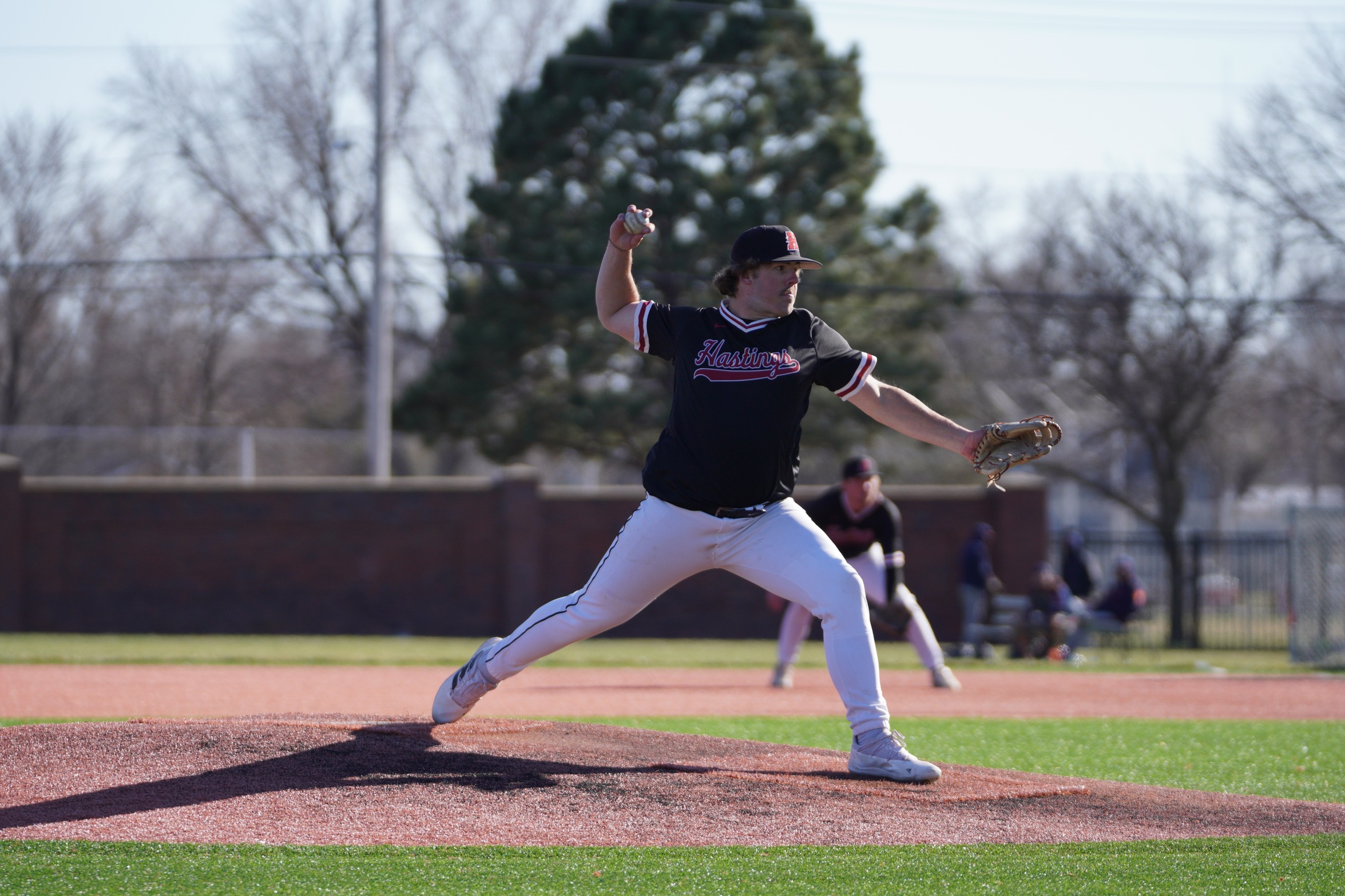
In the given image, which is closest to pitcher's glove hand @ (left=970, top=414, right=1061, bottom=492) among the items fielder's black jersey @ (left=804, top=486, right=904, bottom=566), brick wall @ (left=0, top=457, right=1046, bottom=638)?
fielder's black jersey @ (left=804, top=486, right=904, bottom=566)

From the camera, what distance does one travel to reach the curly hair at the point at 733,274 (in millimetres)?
5363

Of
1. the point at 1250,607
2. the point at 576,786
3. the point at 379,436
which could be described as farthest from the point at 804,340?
the point at 1250,607

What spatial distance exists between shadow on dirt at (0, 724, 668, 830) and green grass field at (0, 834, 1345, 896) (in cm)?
46

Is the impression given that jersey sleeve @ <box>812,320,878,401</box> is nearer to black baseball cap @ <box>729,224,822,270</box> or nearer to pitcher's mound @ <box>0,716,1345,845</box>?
black baseball cap @ <box>729,224,822,270</box>

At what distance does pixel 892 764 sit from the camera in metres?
5.28

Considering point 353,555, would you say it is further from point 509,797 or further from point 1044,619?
point 509,797

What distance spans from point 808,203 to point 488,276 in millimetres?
6706

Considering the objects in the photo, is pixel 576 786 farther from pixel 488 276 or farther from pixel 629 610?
pixel 488 276

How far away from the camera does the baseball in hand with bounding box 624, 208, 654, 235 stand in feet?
17.2

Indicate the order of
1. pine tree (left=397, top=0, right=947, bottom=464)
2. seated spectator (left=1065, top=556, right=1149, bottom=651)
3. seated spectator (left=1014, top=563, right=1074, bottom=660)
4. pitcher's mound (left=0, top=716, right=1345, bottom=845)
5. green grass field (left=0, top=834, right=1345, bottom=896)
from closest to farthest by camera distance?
1. green grass field (left=0, top=834, right=1345, bottom=896)
2. pitcher's mound (left=0, top=716, right=1345, bottom=845)
3. seated spectator (left=1014, top=563, right=1074, bottom=660)
4. seated spectator (left=1065, top=556, right=1149, bottom=651)
5. pine tree (left=397, top=0, right=947, bottom=464)

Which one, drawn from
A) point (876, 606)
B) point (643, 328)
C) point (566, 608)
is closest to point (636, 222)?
point (643, 328)

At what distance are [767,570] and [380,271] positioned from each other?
62.6 feet

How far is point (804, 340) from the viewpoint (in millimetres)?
5316

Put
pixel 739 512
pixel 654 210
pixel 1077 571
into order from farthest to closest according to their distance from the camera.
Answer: pixel 654 210, pixel 1077 571, pixel 739 512
